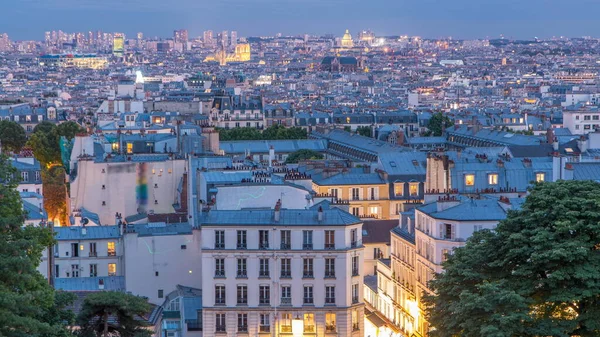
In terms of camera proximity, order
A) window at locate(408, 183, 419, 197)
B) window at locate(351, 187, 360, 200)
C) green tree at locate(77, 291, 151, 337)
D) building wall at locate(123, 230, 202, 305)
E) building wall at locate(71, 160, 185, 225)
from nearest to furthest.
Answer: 1. green tree at locate(77, 291, 151, 337)
2. building wall at locate(123, 230, 202, 305)
3. building wall at locate(71, 160, 185, 225)
4. window at locate(351, 187, 360, 200)
5. window at locate(408, 183, 419, 197)

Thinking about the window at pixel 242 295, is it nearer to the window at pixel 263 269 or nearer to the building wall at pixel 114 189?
the window at pixel 263 269

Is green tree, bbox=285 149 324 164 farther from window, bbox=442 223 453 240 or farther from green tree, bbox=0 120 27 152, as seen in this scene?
window, bbox=442 223 453 240

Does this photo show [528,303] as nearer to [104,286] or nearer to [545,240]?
[545,240]

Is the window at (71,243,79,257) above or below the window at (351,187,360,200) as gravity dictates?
below

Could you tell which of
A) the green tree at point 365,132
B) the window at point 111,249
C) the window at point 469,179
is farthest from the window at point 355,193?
the green tree at point 365,132

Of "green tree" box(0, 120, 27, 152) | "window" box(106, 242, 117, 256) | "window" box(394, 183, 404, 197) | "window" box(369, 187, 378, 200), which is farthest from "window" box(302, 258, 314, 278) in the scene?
"green tree" box(0, 120, 27, 152)

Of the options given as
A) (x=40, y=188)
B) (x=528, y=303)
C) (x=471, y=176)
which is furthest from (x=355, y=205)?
(x=528, y=303)

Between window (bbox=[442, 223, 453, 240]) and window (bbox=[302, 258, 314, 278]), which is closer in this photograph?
window (bbox=[302, 258, 314, 278])
